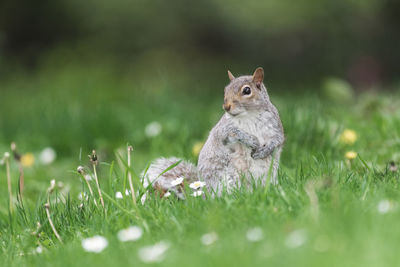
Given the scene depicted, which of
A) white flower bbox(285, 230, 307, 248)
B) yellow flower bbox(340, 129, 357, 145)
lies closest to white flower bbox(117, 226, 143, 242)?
white flower bbox(285, 230, 307, 248)

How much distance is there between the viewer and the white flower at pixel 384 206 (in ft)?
8.15

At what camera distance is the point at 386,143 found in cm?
485

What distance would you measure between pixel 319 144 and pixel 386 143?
533mm

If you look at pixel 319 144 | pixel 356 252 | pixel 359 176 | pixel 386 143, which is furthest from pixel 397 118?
pixel 356 252

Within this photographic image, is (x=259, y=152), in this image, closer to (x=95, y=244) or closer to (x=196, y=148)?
(x=95, y=244)

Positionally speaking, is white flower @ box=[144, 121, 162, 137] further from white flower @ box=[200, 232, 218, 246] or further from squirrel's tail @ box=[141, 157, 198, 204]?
white flower @ box=[200, 232, 218, 246]

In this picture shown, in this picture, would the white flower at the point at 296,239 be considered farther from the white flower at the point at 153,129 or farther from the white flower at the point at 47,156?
the white flower at the point at 47,156

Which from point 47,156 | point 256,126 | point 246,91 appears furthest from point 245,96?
point 47,156

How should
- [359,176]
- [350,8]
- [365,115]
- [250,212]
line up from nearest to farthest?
[250,212] < [359,176] < [365,115] < [350,8]

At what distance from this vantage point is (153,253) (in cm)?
238

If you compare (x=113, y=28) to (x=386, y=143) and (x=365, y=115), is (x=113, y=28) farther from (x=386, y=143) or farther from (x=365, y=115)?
(x=386, y=143)

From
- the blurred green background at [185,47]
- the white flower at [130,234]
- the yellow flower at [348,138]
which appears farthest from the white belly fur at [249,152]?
the blurred green background at [185,47]

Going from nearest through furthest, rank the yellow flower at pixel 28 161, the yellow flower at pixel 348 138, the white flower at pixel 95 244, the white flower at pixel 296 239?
the white flower at pixel 296 239 → the white flower at pixel 95 244 → the yellow flower at pixel 348 138 → the yellow flower at pixel 28 161

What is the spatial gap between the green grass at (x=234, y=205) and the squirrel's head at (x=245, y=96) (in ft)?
1.38
